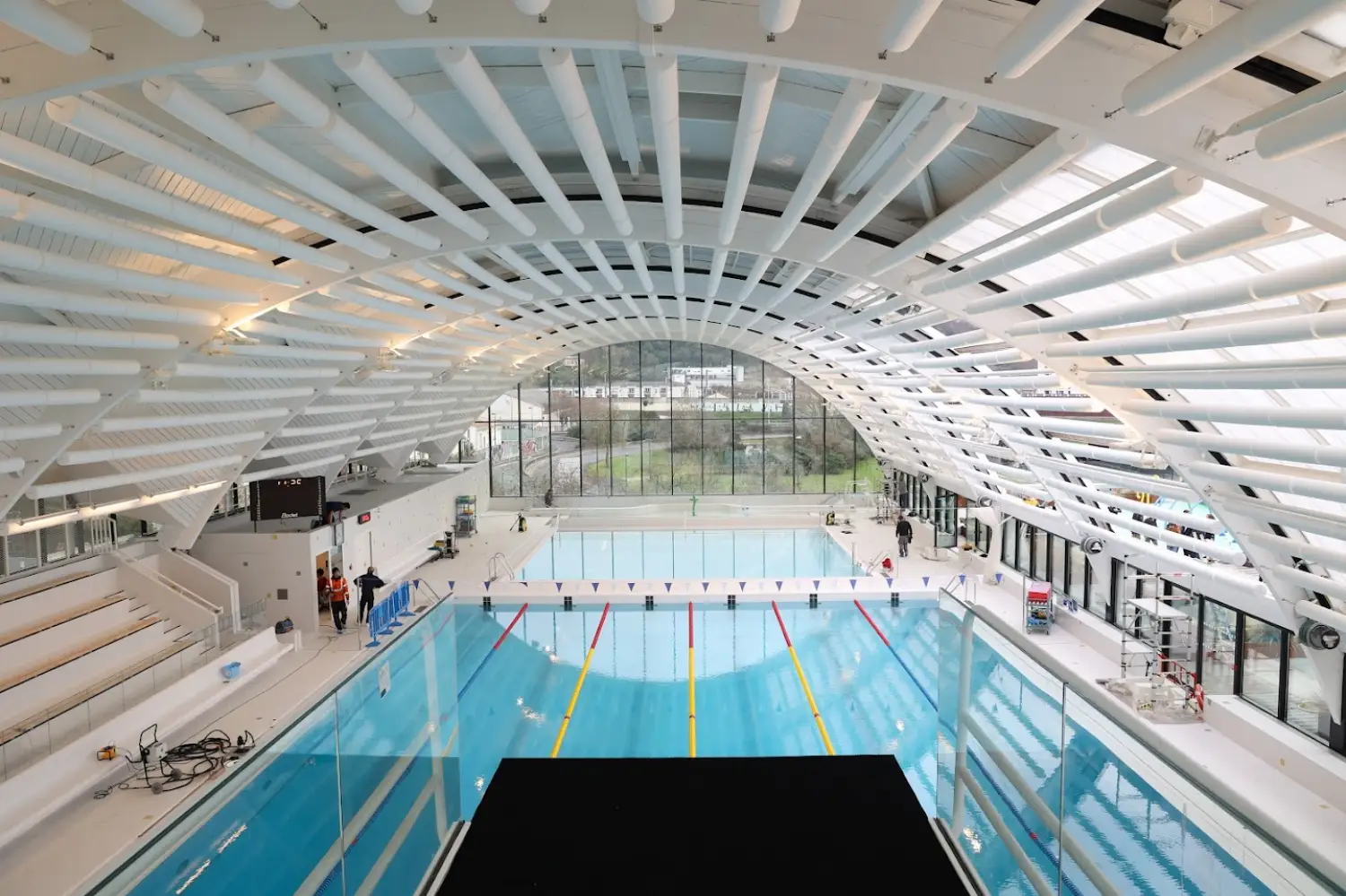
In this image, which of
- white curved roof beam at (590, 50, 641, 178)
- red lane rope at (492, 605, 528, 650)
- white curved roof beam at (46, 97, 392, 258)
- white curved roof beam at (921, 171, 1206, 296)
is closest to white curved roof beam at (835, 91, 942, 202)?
white curved roof beam at (921, 171, 1206, 296)

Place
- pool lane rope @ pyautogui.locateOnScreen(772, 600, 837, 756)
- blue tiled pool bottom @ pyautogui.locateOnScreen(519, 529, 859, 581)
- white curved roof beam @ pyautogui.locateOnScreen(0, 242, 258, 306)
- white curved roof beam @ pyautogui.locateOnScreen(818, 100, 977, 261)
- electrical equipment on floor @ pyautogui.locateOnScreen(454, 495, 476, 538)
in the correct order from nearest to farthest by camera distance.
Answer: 1. white curved roof beam @ pyautogui.locateOnScreen(818, 100, 977, 261)
2. white curved roof beam @ pyautogui.locateOnScreen(0, 242, 258, 306)
3. pool lane rope @ pyautogui.locateOnScreen(772, 600, 837, 756)
4. blue tiled pool bottom @ pyautogui.locateOnScreen(519, 529, 859, 581)
5. electrical equipment on floor @ pyautogui.locateOnScreen(454, 495, 476, 538)

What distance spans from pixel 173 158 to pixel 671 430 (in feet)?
82.7

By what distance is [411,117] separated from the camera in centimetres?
409

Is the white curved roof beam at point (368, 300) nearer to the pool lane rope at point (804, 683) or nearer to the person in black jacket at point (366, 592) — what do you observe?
the person in black jacket at point (366, 592)

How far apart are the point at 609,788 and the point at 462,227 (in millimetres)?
5503

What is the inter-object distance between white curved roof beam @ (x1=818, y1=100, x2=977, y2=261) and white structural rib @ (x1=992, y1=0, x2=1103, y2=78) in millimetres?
680

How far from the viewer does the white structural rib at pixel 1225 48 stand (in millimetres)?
2133

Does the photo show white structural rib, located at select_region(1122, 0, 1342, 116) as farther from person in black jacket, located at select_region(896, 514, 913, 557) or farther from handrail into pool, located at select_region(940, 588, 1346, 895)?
person in black jacket, located at select_region(896, 514, 913, 557)

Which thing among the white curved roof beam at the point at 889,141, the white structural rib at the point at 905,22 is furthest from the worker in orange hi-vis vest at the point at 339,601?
the white structural rib at the point at 905,22

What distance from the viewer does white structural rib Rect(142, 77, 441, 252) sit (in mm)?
3695

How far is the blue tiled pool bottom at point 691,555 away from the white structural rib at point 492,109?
1331 centimetres

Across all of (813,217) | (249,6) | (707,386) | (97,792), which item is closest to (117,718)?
(97,792)

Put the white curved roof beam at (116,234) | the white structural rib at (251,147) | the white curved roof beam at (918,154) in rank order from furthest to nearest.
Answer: the white curved roof beam at (116,234), the white curved roof beam at (918,154), the white structural rib at (251,147)

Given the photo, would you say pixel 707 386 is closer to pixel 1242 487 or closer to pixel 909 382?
pixel 909 382
